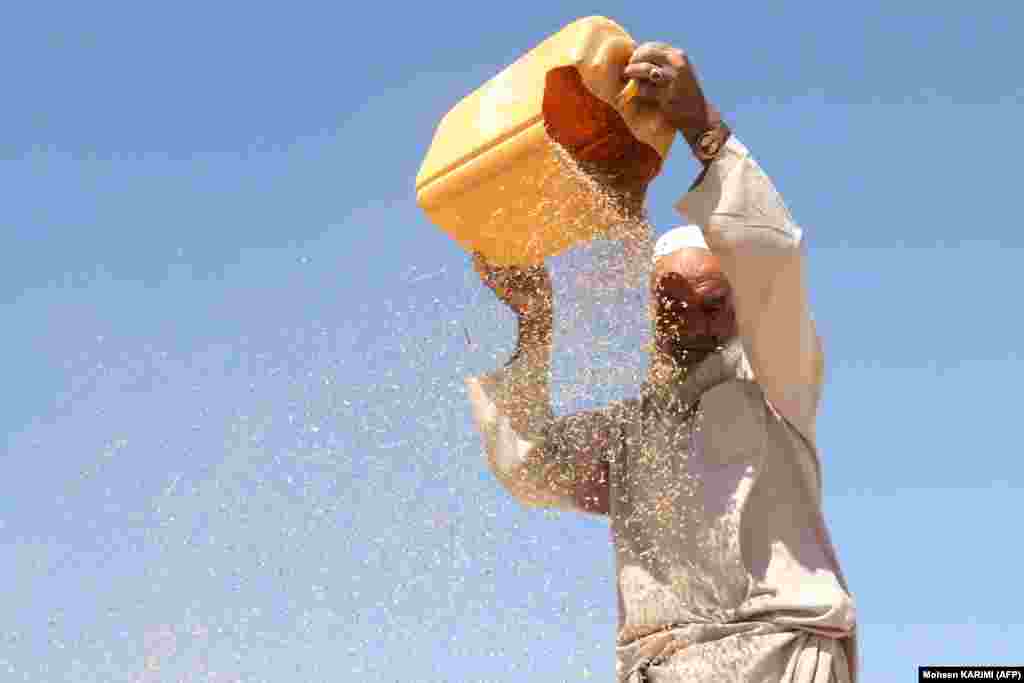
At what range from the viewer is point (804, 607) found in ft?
12.3

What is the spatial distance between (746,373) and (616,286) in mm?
455

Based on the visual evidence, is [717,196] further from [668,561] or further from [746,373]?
[668,561]

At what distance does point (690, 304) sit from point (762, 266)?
374 millimetres

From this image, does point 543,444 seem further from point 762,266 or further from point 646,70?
point 646,70

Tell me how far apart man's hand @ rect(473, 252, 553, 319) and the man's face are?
471mm

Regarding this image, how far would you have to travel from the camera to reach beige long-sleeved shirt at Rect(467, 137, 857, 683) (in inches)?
148

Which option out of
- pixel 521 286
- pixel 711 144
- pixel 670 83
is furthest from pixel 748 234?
pixel 521 286

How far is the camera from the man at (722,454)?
3.79 metres

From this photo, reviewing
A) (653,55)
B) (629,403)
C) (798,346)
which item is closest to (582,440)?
(629,403)

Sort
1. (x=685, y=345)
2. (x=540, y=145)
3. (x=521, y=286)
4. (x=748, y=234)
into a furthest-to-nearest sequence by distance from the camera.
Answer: (x=521, y=286), (x=685, y=345), (x=540, y=145), (x=748, y=234)

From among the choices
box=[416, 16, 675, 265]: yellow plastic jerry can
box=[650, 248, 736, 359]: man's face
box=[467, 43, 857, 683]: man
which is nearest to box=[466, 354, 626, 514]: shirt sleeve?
box=[467, 43, 857, 683]: man

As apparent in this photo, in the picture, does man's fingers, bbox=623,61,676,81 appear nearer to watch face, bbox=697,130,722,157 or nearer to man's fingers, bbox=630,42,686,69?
man's fingers, bbox=630,42,686,69

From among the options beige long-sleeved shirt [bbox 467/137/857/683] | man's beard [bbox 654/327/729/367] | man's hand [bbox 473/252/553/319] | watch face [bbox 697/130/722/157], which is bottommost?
beige long-sleeved shirt [bbox 467/137/857/683]

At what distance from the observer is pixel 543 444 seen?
4.45 metres
